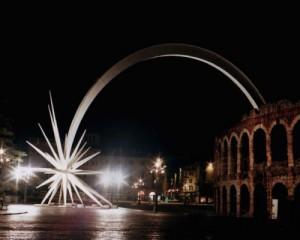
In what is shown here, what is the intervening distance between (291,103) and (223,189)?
14607 mm

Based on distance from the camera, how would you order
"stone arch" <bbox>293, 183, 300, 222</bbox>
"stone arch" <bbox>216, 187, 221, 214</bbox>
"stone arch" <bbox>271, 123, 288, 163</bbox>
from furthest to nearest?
1. "stone arch" <bbox>216, 187, 221, 214</bbox>
2. "stone arch" <bbox>271, 123, 288, 163</bbox>
3. "stone arch" <bbox>293, 183, 300, 222</bbox>

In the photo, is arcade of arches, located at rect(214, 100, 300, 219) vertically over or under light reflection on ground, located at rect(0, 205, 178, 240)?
over

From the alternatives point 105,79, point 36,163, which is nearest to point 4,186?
point 105,79

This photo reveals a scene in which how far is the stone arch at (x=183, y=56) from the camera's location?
5706 cm

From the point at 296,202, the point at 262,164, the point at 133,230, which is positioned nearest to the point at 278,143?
the point at 262,164

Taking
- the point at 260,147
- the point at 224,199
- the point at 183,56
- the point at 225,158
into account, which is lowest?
the point at 224,199

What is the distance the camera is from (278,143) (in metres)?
39.1

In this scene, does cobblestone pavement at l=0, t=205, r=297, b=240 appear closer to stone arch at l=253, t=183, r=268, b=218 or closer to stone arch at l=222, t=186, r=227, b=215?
stone arch at l=253, t=183, r=268, b=218

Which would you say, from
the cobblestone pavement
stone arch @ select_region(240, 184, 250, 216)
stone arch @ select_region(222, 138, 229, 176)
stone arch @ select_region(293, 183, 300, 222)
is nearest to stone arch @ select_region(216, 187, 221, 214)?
stone arch @ select_region(222, 138, 229, 176)

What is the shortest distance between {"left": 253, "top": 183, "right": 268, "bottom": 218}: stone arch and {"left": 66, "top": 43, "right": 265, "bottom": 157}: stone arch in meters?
19.1

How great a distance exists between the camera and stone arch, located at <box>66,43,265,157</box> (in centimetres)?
5706

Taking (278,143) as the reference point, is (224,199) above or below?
below

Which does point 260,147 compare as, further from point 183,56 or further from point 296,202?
point 183,56

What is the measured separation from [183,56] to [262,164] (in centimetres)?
3448
